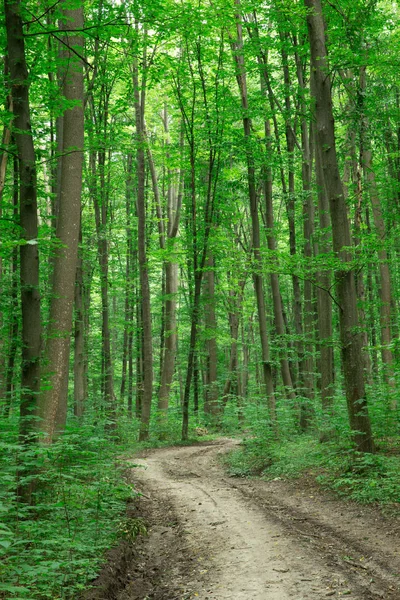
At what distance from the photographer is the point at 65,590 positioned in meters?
4.38

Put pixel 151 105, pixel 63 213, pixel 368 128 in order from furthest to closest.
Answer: pixel 151 105, pixel 368 128, pixel 63 213

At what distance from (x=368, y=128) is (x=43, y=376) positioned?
864cm

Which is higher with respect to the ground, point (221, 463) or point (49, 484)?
point (49, 484)

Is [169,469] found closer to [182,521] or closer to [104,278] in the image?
[182,521]

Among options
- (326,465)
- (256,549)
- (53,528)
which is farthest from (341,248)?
(53,528)

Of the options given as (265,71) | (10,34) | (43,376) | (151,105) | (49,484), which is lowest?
(49,484)

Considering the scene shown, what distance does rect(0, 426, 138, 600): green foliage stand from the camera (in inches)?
161

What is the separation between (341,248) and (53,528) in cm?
660

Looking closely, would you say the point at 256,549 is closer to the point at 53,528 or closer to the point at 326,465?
the point at 53,528

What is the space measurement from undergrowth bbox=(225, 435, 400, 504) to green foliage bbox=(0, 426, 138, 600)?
360 cm

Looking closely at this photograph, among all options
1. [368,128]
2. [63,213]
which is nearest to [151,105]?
[368,128]

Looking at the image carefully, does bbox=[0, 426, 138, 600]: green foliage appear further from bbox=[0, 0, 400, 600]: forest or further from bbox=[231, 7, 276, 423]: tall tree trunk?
bbox=[231, 7, 276, 423]: tall tree trunk

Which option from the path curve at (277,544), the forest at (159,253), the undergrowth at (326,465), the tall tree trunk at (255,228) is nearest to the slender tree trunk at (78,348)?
the forest at (159,253)

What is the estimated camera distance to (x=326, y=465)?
988 cm
